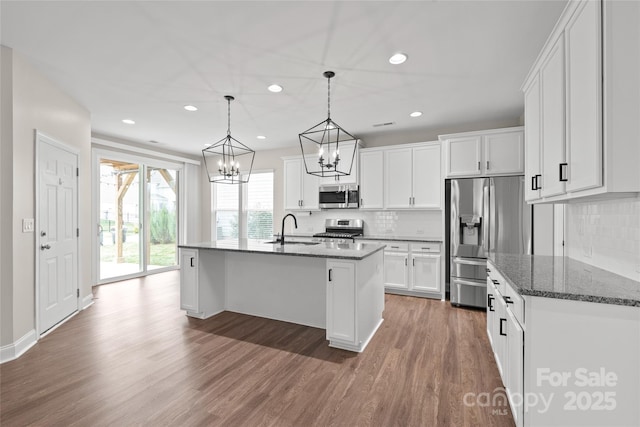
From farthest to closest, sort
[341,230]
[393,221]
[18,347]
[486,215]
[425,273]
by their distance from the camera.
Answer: [341,230] < [393,221] < [425,273] < [486,215] < [18,347]

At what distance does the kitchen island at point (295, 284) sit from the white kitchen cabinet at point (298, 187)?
2.32 metres

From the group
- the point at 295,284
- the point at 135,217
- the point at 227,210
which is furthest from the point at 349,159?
the point at 135,217

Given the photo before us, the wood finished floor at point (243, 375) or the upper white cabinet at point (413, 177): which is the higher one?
the upper white cabinet at point (413, 177)

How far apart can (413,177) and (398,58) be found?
2.45 metres

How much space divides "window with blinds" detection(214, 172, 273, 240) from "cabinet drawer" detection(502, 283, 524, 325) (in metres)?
5.22

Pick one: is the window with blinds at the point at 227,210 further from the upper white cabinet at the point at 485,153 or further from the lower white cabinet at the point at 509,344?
the lower white cabinet at the point at 509,344

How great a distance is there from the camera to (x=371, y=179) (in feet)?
17.1

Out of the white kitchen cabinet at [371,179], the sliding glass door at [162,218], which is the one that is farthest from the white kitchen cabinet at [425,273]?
the sliding glass door at [162,218]

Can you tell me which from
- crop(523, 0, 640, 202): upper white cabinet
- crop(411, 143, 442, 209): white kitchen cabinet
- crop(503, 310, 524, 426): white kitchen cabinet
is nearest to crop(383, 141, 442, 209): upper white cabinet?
crop(411, 143, 442, 209): white kitchen cabinet

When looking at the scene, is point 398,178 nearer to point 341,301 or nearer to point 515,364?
point 341,301

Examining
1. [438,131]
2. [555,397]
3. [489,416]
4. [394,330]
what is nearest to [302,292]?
[394,330]

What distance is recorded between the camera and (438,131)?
504 cm

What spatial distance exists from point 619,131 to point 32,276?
4.69m

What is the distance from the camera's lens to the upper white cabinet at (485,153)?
402cm
